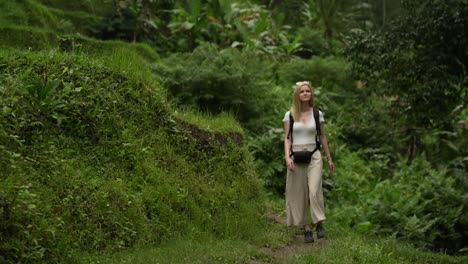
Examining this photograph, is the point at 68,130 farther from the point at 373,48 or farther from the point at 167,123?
the point at 373,48

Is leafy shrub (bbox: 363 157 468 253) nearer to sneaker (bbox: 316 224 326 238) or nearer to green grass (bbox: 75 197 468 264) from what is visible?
green grass (bbox: 75 197 468 264)

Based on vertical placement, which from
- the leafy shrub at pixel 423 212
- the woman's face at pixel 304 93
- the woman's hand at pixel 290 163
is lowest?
the leafy shrub at pixel 423 212

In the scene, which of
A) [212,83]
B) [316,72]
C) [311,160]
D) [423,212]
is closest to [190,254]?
[311,160]

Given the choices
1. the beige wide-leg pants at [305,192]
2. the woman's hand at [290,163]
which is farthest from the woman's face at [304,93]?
the woman's hand at [290,163]

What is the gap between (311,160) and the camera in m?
8.98

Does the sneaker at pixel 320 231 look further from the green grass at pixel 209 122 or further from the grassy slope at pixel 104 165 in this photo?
the green grass at pixel 209 122

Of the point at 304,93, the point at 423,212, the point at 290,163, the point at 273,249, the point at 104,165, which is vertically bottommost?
the point at 423,212

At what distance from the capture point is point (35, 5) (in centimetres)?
1505

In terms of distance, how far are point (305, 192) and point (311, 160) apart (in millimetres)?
513

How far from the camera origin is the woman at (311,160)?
8.88m

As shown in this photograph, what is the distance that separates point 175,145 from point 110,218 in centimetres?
274

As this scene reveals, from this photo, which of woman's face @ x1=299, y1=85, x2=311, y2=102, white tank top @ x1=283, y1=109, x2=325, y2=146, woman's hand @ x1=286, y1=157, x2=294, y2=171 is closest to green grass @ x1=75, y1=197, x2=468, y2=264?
woman's hand @ x1=286, y1=157, x2=294, y2=171

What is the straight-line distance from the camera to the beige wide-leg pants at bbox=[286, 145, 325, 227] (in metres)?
8.88

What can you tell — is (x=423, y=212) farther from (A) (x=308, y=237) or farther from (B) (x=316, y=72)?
(B) (x=316, y=72)
